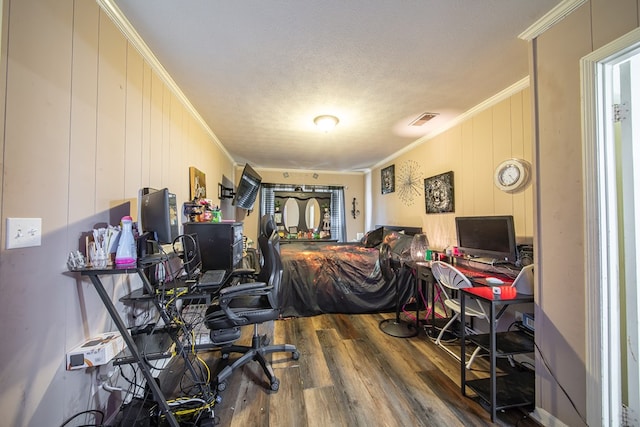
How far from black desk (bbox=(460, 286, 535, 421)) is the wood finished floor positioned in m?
0.09

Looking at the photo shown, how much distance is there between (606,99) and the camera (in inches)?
47.7

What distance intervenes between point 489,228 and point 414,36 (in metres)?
1.80

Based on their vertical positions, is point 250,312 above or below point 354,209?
below

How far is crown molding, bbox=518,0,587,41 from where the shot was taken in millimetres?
1333

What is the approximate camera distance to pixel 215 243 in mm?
2369

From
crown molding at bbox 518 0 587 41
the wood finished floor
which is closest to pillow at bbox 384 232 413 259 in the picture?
the wood finished floor

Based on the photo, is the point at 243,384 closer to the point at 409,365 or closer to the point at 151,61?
the point at 409,365

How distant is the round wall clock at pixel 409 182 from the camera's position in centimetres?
380

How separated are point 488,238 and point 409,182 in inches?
74.9

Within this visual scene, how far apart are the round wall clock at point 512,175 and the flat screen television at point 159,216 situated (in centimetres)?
282

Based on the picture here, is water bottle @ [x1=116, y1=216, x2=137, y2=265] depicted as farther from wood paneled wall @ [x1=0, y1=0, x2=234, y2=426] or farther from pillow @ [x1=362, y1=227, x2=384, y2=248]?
pillow @ [x1=362, y1=227, x2=384, y2=248]

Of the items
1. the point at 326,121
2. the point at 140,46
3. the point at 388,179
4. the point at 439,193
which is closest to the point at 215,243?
the point at 140,46

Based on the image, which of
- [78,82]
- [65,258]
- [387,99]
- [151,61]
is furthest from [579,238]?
[151,61]

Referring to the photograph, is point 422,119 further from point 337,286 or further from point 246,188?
point 246,188
